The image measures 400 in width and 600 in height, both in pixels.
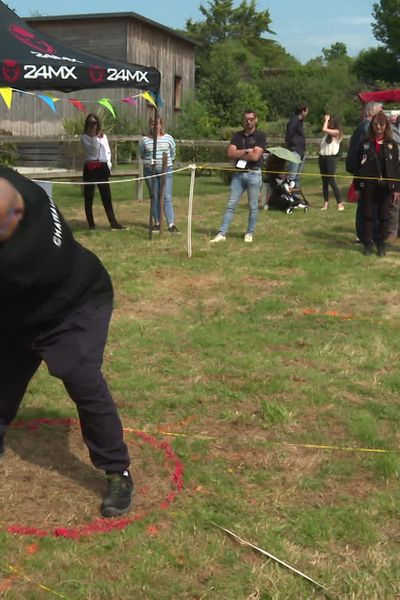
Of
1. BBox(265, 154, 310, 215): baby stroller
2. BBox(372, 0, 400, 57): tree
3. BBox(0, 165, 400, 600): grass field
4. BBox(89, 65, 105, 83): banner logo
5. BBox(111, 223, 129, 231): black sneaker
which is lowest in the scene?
BBox(0, 165, 400, 600): grass field

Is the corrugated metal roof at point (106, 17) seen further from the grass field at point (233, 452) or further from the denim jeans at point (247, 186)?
the grass field at point (233, 452)

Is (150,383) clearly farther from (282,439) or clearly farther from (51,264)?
(51,264)

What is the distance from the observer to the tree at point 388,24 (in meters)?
46.8

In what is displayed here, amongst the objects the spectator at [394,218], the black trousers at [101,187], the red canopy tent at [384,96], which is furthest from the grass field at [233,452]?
the red canopy tent at [384,96]

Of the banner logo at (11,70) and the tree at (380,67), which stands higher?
the tree at (380,67)

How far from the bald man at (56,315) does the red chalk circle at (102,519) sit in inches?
2.7

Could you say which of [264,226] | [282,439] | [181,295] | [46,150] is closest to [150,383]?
[282,439]

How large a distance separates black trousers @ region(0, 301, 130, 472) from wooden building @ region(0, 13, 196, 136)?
22.7 m

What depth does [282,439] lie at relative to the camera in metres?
4.08

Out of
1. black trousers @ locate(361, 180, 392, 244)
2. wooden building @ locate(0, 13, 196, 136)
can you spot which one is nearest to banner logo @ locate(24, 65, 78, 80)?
black trousers @ locate(361, 180, 392, 244)

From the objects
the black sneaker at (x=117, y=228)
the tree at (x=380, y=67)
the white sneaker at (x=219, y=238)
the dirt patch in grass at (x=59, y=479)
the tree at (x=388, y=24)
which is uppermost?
the tree at (x=388, y=24)

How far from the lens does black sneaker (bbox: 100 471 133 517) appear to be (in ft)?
10.7

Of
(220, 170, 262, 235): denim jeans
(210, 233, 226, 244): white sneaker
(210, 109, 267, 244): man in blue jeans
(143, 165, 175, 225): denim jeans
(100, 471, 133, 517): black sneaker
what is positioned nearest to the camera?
(100, 471, 133, 517): black sneaker

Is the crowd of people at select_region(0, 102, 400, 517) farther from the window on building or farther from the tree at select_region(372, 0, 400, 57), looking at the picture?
the tree at select_region(372, 0, 400, 57)
